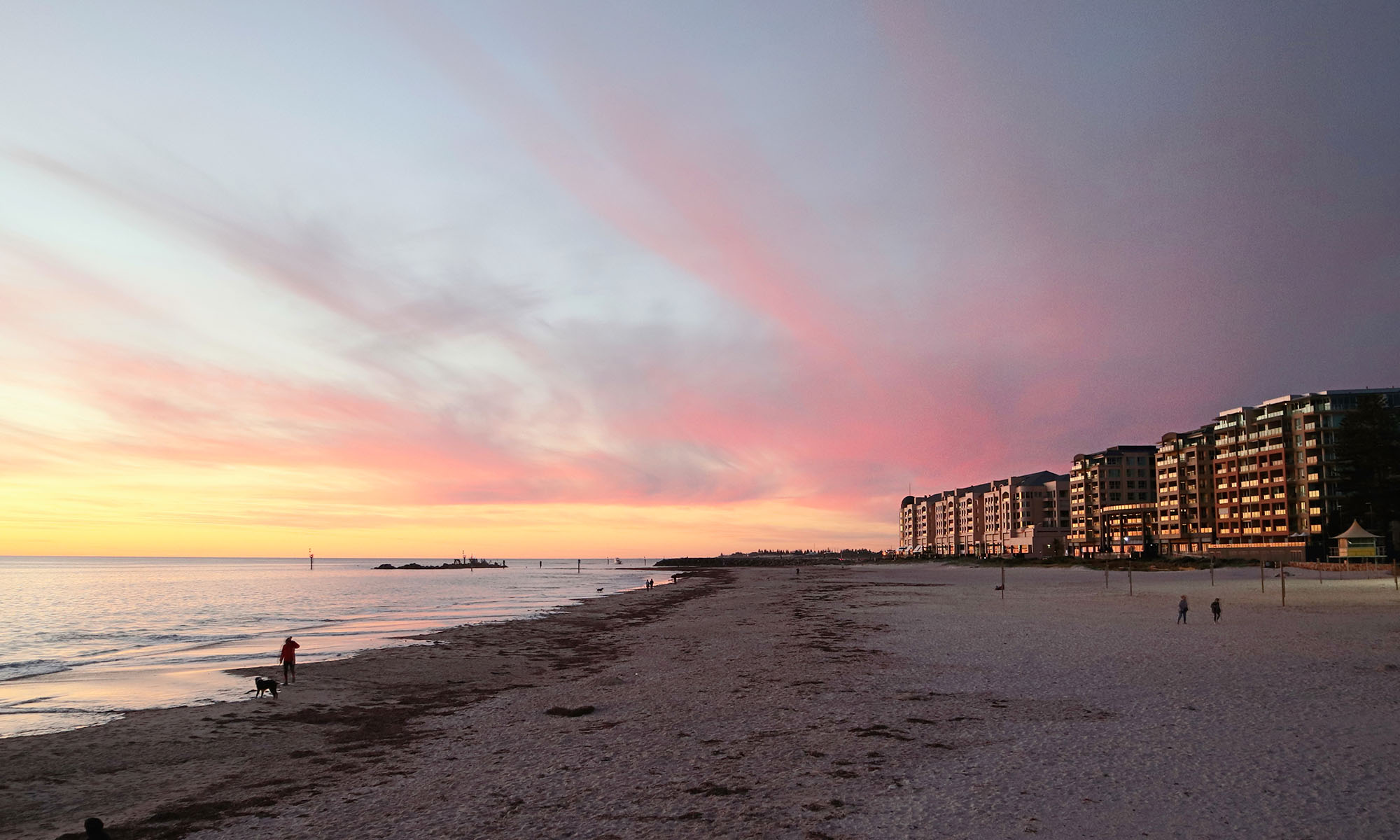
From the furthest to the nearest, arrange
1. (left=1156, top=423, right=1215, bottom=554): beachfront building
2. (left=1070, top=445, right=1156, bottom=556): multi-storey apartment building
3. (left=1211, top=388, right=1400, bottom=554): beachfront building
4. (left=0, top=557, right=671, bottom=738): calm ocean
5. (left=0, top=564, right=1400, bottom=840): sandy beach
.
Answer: (left=1070, top=445, right=1156, bottom=556): multi-storey apartment building, (left=1156, top=423, right=1215, bottom=554): beachfront building, (left=1211, top=388, right=1400, bottom=554): beachfront building, (left=0, top=557, right=671, bottom=738): calm ocean, (left=0, top=564, right=1400, bottom=840): sandy beach

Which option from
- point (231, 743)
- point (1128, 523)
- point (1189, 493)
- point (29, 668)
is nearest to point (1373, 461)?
point (1189, 493)

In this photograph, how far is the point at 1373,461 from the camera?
98750 millimetres

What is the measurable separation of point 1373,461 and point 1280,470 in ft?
159

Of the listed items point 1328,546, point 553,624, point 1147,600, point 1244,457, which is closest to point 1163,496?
point 1244,457

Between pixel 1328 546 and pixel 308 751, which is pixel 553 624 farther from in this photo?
pixel 1328 546

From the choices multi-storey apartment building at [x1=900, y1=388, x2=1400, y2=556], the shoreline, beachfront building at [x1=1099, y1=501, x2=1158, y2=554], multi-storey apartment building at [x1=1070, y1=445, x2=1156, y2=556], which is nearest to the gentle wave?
the shoreline

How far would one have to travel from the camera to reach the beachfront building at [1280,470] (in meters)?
134

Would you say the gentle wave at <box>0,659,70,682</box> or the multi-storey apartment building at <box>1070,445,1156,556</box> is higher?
the multi-storey apartment building at <box>1070,445,1156,556</box>

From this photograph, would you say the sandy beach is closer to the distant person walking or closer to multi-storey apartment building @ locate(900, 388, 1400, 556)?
the distant person walking

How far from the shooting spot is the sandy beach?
12.9 meters

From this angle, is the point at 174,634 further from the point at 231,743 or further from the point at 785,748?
the point at 785,748

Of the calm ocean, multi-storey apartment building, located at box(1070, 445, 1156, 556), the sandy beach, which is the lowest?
the calm ocean

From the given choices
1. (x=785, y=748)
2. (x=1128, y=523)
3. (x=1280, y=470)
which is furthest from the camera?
(x=1128, y=523)

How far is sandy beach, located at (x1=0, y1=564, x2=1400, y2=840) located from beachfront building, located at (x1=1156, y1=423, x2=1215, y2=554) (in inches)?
5857
